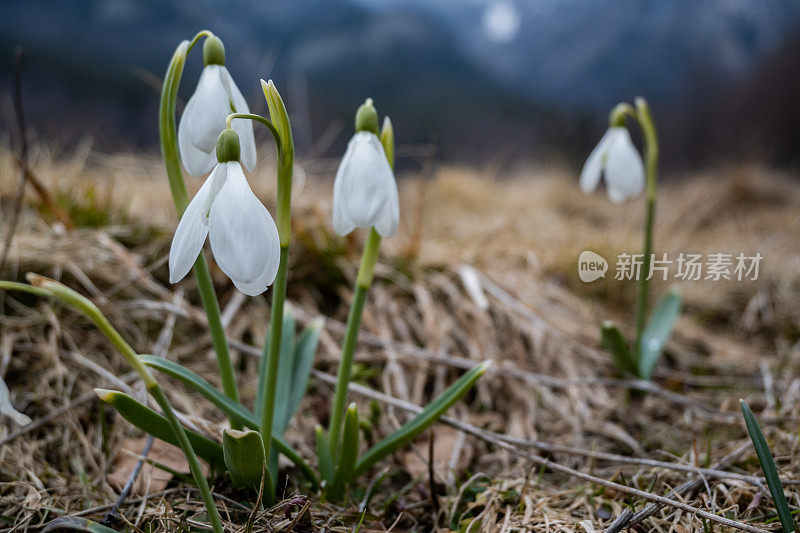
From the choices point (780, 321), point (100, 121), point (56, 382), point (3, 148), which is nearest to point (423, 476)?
point (56, 382)

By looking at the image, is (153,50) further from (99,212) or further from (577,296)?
(577,296)

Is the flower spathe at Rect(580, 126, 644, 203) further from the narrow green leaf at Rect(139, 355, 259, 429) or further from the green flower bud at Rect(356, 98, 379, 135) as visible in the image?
the narrow green leaf at Rect(139, 355, 259, 429)

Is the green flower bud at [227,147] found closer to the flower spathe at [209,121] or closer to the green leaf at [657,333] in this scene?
the flower spathe at [209,121]

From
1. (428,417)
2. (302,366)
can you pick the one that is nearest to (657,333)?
(428,417)

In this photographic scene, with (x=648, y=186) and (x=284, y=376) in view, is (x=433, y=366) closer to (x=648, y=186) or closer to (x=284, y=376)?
(x=284, y=376)

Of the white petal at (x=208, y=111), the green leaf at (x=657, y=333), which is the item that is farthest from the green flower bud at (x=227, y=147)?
the green leaf at (x=657, y=333)

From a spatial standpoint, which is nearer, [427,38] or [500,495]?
[500,495]

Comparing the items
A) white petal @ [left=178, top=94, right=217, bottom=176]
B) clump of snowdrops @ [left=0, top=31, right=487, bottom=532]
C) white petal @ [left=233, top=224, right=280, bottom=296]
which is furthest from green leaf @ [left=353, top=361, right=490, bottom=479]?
white petal @ [left=178, top=94, right=217, bottom=176]
